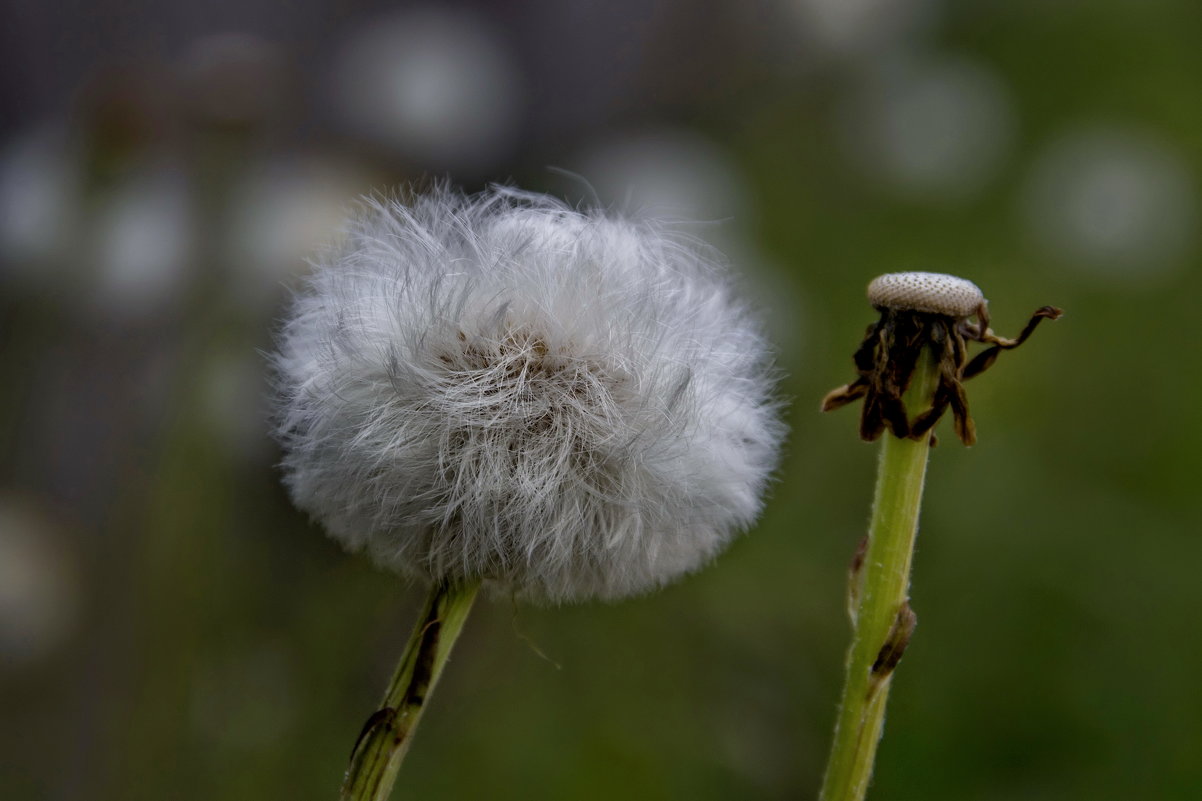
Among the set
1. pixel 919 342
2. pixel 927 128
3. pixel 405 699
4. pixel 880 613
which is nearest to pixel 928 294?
pixel 919 342

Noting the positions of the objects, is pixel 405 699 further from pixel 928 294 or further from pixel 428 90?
pixel 428 90

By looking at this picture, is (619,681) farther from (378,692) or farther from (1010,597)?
(1010,597)

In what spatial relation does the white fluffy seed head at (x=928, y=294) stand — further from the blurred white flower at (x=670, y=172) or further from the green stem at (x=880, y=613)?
the blurred white flower at (x=670, y=172)

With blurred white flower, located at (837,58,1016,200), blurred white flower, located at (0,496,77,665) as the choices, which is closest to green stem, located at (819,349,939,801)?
blurred white flower, located at (0,496,77,665)

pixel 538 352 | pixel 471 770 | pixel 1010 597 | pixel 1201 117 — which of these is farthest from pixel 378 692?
pixel 1201 117

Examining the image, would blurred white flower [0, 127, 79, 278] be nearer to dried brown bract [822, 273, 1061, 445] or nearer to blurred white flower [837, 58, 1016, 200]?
dried brown bract [822, 273, 1061, 445]

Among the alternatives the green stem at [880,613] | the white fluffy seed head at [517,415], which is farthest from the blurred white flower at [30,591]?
the green stem at [880,613]
